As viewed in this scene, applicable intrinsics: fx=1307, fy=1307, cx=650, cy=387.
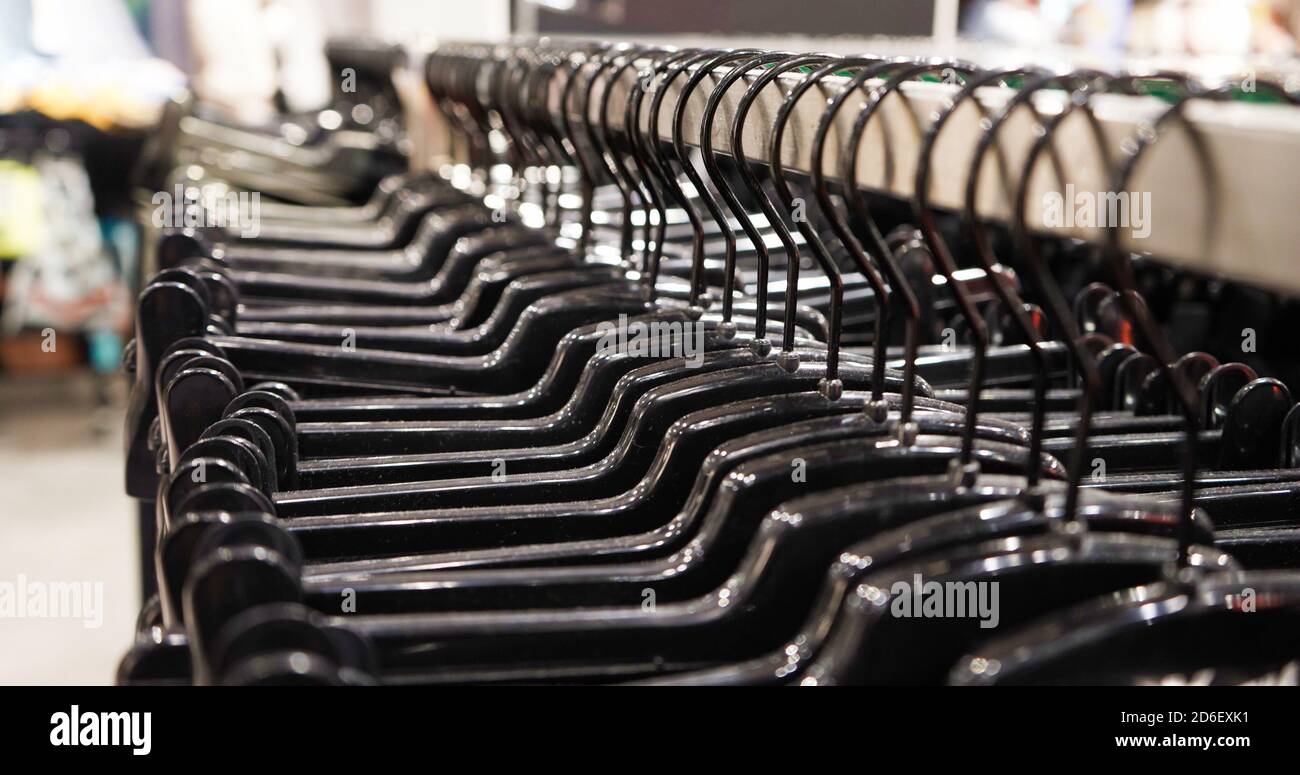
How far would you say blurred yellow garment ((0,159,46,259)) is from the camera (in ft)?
A: 17.3

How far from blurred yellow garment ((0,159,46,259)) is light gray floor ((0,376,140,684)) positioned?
752 mm

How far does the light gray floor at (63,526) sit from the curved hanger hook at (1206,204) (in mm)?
2468

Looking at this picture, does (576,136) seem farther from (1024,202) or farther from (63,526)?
(63,526)

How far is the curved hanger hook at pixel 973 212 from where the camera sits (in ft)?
2.56

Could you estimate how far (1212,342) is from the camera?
2.13m

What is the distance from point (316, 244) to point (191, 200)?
0.78 feet

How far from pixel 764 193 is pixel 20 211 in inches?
196

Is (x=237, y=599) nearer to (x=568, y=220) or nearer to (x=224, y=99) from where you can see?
(x=568, y=220)

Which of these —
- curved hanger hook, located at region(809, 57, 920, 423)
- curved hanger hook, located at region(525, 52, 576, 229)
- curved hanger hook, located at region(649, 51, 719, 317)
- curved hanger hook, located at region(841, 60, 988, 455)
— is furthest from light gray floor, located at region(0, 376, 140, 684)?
curved hanger hook, located at region(841, 60, 988, 455)

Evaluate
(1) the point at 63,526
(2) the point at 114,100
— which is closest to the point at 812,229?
(1) the point at 63,526

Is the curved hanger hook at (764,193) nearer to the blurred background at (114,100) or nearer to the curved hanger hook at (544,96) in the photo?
the curved hanger hook at (544,96)

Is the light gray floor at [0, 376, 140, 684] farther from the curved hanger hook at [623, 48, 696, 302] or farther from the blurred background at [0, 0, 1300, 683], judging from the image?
the curved hanger hook at [623, 48, 696, 302]

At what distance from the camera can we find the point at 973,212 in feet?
2.62
